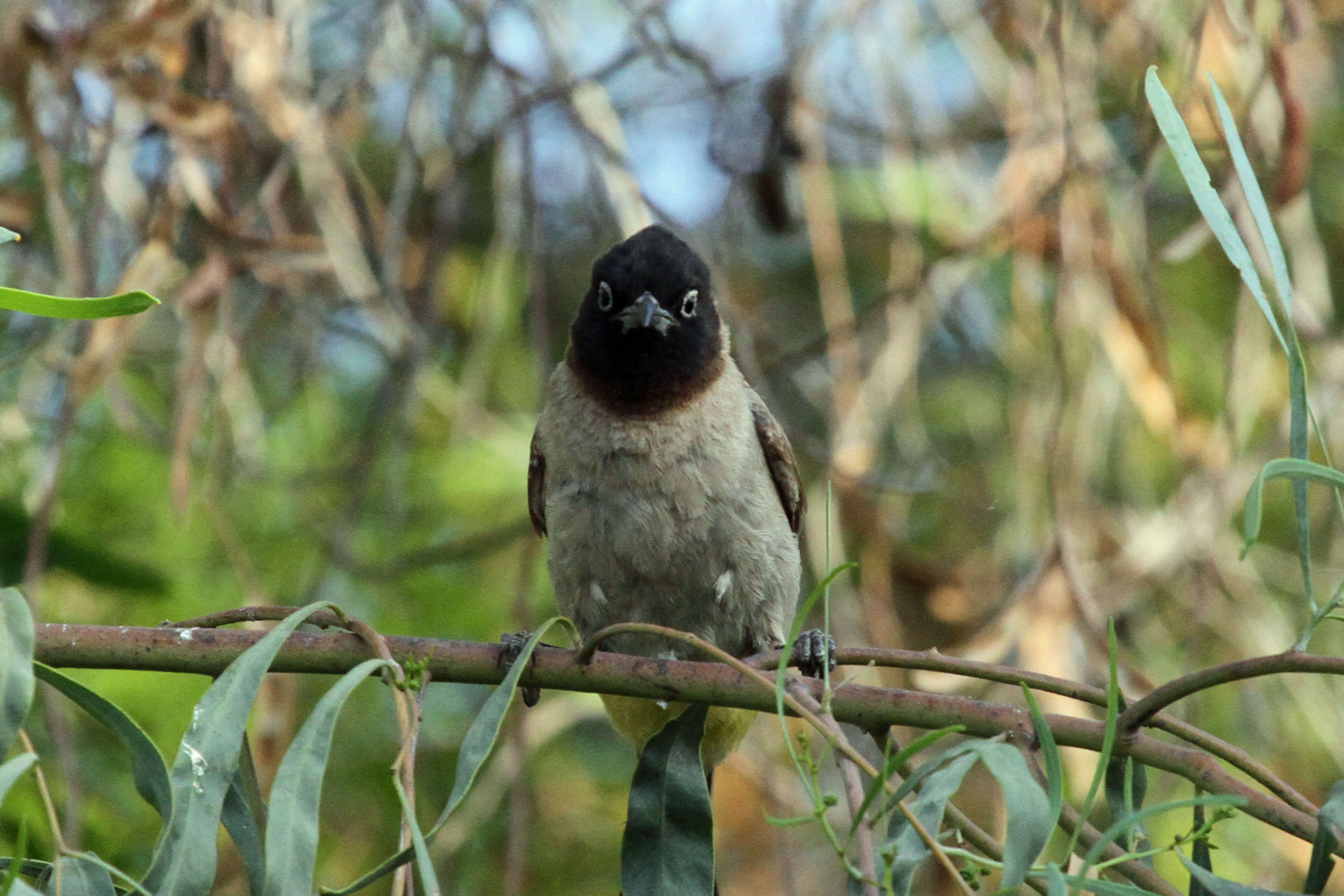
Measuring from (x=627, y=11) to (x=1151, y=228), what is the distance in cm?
166

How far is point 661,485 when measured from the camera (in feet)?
11.4

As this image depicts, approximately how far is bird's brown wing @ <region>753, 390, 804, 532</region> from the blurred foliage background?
0.21 m

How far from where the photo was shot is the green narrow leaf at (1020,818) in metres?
1.51

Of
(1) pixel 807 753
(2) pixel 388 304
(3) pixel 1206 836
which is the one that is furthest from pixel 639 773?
(2) pixel 388 304

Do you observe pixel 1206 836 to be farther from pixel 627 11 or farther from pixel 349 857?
pixel 349 857

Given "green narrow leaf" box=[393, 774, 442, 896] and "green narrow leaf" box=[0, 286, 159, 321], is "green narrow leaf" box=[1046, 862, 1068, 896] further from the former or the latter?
"green narrow leaf" box=[0, 286, 159, 321]

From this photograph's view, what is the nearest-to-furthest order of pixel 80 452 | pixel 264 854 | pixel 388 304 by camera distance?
pixel 264 854 < pixel 388 304 < pixel 80 452

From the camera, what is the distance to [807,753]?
1.71 meters

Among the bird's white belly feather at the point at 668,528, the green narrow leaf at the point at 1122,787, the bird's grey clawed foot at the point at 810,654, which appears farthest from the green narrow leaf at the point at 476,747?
the bird's white belly feather at the point at 668,528

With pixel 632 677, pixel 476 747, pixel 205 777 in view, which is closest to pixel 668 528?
pixel 632 677

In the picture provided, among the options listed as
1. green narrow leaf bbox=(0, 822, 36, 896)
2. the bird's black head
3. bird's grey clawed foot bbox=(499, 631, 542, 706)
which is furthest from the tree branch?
the bird's black head

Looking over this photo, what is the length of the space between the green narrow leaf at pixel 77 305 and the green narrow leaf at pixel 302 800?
51 cm

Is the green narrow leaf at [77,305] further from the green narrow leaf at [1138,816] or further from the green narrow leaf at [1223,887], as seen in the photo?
the green narrow leaf at [1223,887]

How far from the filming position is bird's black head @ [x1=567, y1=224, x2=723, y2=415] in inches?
142
